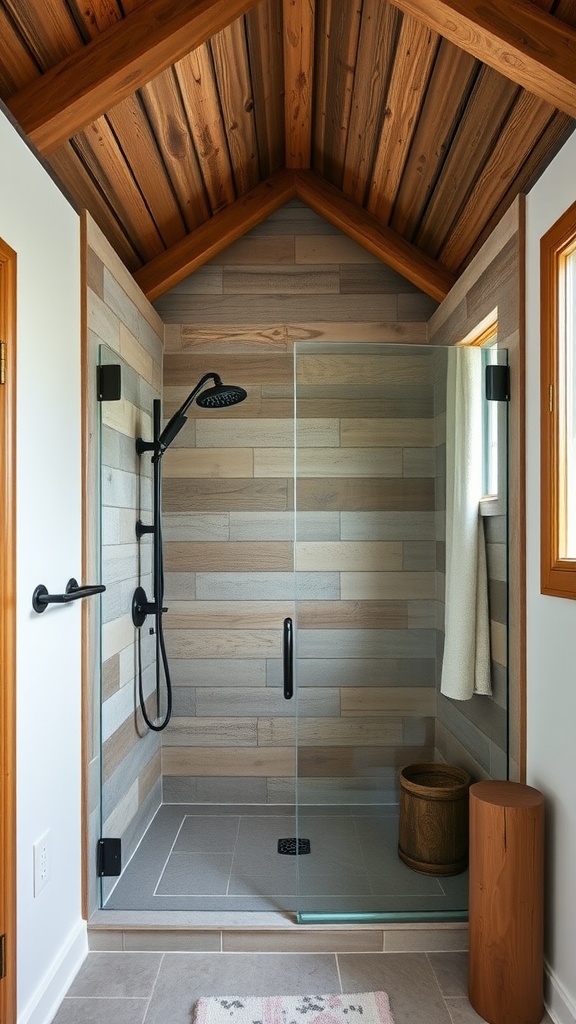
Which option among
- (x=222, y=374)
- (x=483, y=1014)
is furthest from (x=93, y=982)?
(x=222, y=374)

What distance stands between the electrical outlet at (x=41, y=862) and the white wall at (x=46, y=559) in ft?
0.08

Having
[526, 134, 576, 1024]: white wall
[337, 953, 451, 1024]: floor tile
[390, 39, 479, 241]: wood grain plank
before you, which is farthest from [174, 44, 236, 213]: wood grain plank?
[337, 953, 451, 1024]: floor tile

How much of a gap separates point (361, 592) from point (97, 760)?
3.26 ft

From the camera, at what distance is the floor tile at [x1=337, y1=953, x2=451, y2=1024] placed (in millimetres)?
2057

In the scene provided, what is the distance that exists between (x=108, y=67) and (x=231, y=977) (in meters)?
2.53

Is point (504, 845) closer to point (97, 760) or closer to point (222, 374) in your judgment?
point (97, 760)

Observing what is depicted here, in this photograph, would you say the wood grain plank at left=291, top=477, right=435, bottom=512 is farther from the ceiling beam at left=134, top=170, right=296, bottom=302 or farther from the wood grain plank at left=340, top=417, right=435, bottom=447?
the ceiling beam at left=134, top=170, right=296, bottom=302

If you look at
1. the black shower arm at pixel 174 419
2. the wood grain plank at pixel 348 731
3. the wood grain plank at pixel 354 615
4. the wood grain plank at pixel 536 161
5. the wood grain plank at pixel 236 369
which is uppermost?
the wood grain plank at pixel 536 161

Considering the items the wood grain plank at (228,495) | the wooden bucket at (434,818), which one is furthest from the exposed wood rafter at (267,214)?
the wooden bucket at (434,818)

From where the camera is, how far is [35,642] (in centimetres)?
196

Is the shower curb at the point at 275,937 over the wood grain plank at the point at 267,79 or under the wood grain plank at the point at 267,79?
under

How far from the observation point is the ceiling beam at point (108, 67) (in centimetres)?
202

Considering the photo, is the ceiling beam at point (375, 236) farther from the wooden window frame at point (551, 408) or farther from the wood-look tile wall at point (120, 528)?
the wooden window frame at point (551, 408)

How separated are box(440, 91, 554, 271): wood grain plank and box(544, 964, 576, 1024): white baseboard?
226 centimetres
